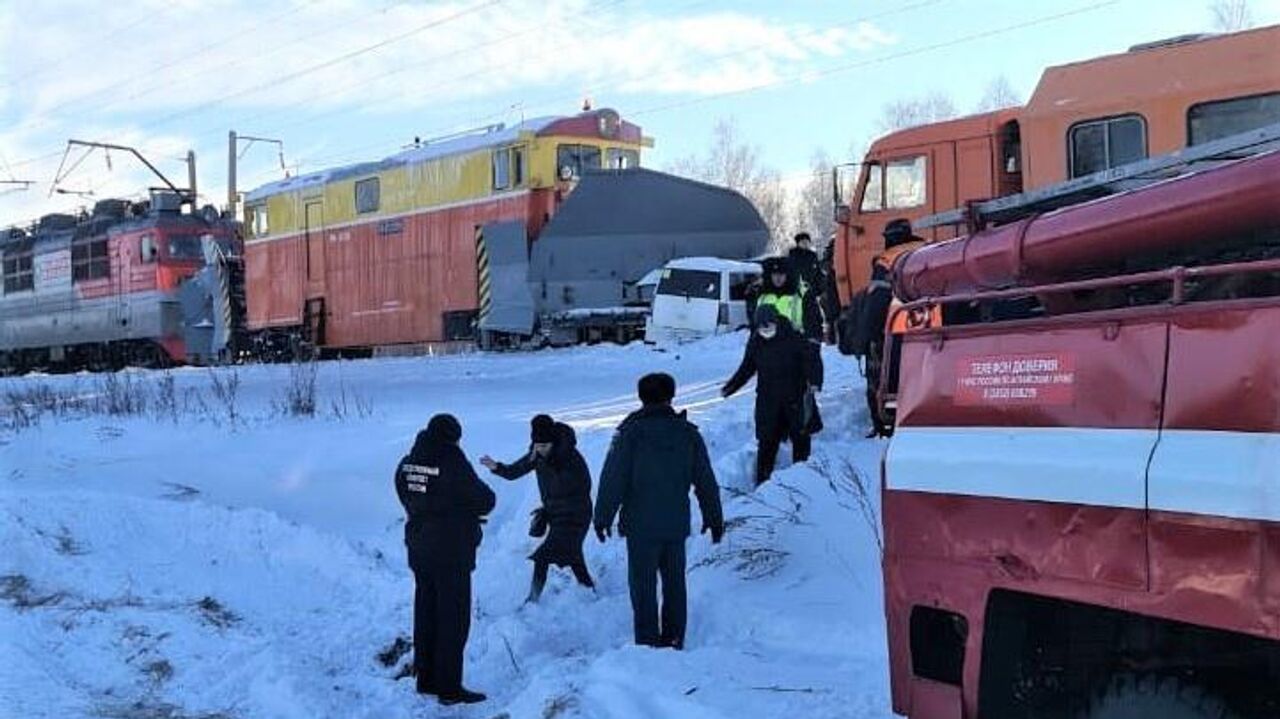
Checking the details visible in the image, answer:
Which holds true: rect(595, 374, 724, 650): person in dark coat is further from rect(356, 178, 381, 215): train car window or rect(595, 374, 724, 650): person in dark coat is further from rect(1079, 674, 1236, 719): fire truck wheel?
rect(356, 178, 381, 215): train car window

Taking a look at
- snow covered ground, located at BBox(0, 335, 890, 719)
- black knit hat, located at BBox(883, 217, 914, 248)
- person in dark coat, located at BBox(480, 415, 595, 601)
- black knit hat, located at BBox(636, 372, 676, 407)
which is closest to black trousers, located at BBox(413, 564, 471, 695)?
snow covered ground, located at BBox(0, 335, 890, 719)

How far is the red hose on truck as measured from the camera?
127 inches

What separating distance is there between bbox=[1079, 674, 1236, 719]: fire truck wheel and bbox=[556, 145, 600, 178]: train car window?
20658mm

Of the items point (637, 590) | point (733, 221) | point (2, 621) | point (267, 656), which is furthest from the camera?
point (733, 221)

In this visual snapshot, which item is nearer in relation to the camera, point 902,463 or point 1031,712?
point 1031,712

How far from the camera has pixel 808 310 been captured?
10656mm

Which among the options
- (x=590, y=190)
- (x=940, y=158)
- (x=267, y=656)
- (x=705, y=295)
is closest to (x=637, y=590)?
(x=267, y=656)

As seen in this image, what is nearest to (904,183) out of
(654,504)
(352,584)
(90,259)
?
(352,584)

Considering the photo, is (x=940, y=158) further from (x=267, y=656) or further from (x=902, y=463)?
(x=902, y=463)

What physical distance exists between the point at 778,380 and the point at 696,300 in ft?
39.6

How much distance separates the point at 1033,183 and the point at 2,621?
9.94 metres

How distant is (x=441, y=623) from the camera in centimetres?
720

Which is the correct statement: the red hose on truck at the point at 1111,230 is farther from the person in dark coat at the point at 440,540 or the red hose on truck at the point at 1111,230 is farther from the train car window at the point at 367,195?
the train car window at the point at 367,195

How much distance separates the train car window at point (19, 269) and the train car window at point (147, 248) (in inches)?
250
